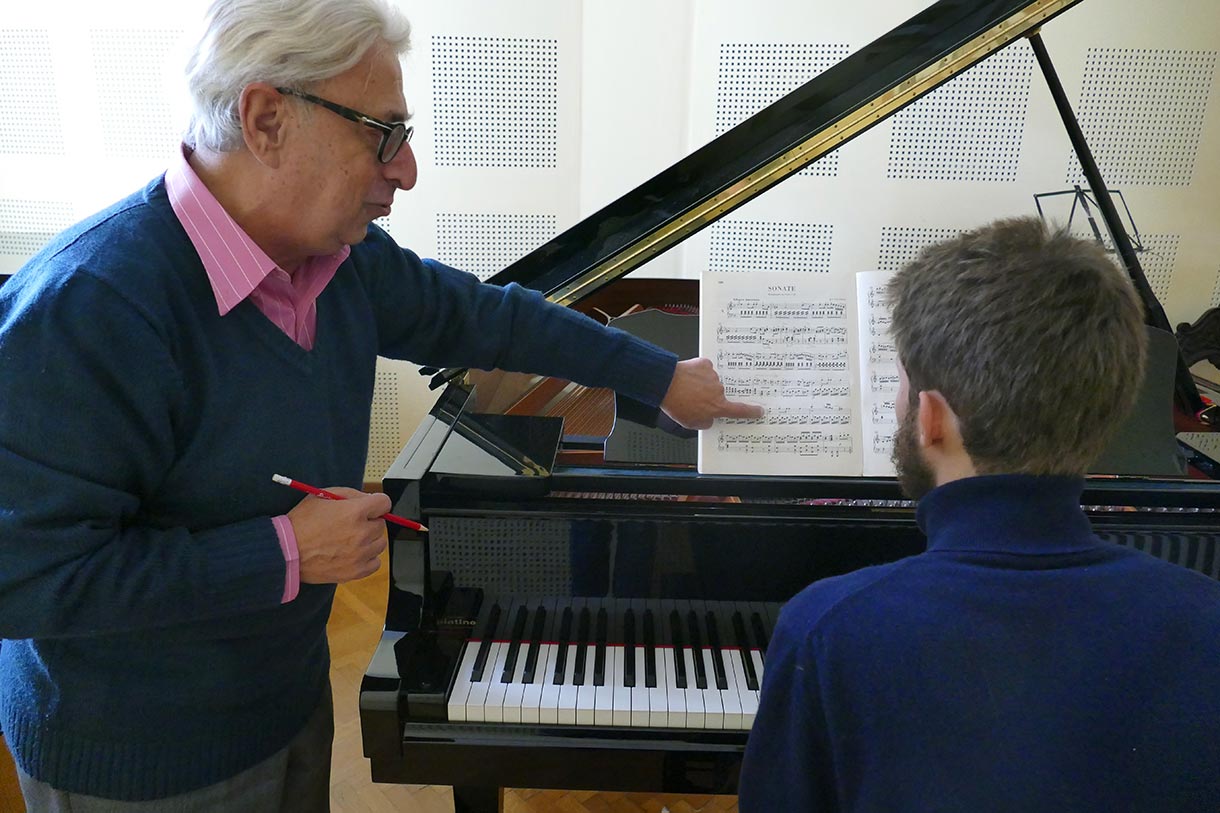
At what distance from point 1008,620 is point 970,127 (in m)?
3.56

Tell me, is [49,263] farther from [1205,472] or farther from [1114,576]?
Result: [1205,472]

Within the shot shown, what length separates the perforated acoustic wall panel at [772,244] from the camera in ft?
13.5

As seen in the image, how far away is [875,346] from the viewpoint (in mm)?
1724

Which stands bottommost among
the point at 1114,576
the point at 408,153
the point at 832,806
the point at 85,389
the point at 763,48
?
the point at 832,806

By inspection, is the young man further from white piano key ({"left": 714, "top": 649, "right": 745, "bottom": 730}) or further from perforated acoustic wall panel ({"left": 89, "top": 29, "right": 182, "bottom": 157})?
perforated acoustic wall panel ({"left": 89, "top": 29, "right": 182, "bottom": 157})

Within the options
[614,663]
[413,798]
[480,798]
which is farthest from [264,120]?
[413,798]

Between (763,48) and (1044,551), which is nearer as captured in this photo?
(1044,551)

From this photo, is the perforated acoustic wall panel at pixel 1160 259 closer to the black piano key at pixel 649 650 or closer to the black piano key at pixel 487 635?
the black piano key at pixel 649 650

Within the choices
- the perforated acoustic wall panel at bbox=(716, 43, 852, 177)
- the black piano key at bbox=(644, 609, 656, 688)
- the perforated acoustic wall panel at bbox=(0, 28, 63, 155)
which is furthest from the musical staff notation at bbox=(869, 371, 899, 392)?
the perforated acoustic wall panel at bbox=(0, 28, 63, 155)

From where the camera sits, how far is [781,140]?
198 centimetres

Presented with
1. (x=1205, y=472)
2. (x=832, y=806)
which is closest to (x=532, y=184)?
(x=1205, y=472)

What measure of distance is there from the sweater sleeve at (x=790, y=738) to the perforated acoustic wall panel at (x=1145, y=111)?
12.3ft

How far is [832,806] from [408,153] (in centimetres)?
116

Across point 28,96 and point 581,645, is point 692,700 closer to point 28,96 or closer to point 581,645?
point 581,645
